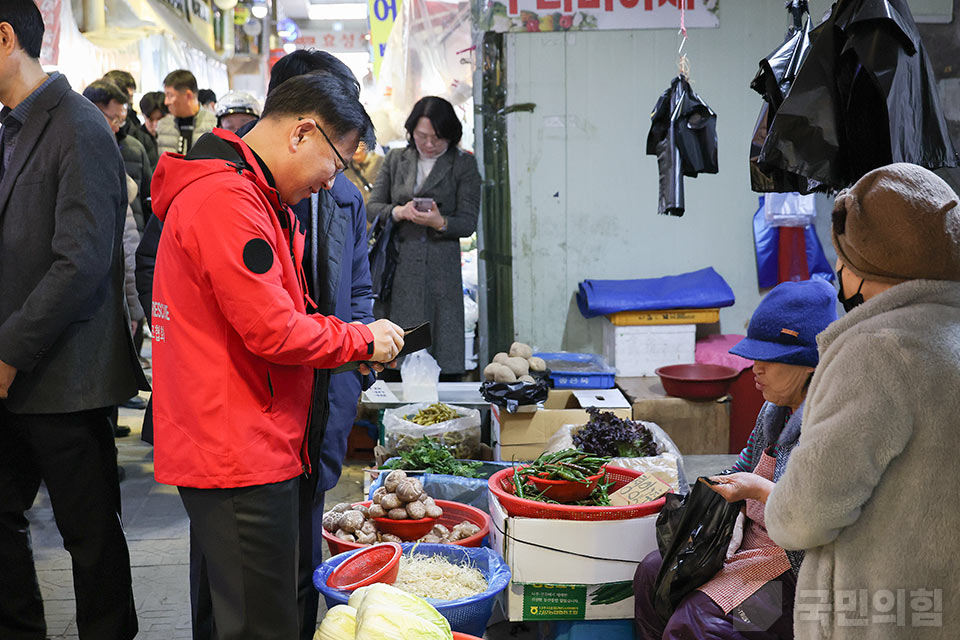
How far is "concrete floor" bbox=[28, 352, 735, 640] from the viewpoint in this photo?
3584 millimetres

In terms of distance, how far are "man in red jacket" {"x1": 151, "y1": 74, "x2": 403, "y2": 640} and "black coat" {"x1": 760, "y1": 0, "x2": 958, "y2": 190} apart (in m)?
1.29

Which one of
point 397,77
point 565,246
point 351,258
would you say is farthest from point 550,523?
point 397,77

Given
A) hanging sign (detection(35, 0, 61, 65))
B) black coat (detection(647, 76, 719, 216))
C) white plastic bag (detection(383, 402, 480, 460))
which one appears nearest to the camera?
black coat (detection(647, 76, 719, 216))

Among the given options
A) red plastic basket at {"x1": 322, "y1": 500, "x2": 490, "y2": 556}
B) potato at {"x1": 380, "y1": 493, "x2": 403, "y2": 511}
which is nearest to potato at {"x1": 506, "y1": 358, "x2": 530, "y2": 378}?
red plastic basket at {"x1": 322, "y1": 500, "x2": 490, "y2": 556}

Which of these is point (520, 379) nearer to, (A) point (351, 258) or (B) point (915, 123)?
(A) point (351, 258)

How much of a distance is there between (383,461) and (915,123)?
3111 mm

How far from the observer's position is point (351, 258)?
10.1 ft

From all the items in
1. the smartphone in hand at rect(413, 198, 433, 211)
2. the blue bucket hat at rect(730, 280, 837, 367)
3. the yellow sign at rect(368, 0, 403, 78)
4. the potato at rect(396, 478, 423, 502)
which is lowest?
the potato at rect(396, 478, 423, 502)

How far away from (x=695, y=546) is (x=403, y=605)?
3.05 feet

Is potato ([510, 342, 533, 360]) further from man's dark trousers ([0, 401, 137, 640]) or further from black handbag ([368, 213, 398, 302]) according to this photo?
man's dark trousers ([0, 401, 137, 640])

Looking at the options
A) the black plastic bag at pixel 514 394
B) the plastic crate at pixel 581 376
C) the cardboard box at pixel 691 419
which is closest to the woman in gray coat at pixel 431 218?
the plastic crate at pixel 581 376

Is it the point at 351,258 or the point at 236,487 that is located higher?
the point at 351,258

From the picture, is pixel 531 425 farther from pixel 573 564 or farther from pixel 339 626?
pixel 339 626

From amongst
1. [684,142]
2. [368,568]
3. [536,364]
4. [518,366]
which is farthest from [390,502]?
[684,142]
